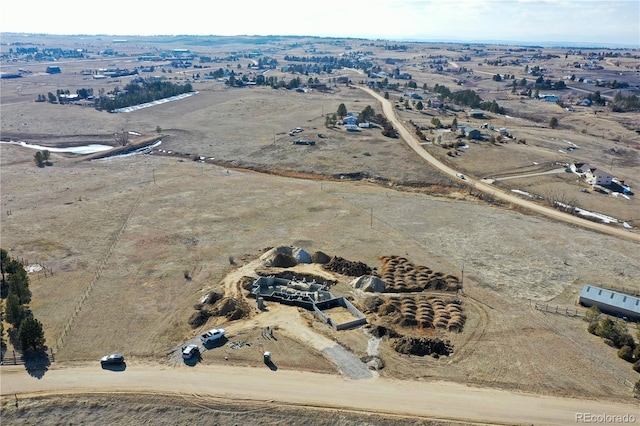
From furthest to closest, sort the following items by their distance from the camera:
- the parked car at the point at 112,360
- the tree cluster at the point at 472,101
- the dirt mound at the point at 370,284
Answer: the tree cluster at the point at 472,101 < the dirt mound at the point at 370,284 < the parked car at the point at 112,360

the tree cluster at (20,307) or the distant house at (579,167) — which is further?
the distant house at (579,167)

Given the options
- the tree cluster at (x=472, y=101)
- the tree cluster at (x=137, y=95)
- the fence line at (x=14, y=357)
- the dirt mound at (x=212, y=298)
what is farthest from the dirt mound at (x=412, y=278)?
the tree cluster at (x=137, y=95)

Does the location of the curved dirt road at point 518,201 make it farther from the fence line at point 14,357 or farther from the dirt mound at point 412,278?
the fence line at point 14,357

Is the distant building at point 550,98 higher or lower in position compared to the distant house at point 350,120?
higher

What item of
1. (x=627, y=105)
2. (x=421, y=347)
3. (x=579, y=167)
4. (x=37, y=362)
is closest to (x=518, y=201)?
Result: (x=579, y=167)

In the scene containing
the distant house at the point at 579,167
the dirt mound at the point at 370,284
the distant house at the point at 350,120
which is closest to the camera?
the dirt mound at the point at 370,284

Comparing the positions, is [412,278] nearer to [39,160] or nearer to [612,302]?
[612,302]

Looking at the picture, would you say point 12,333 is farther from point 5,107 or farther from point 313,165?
point 5,107
